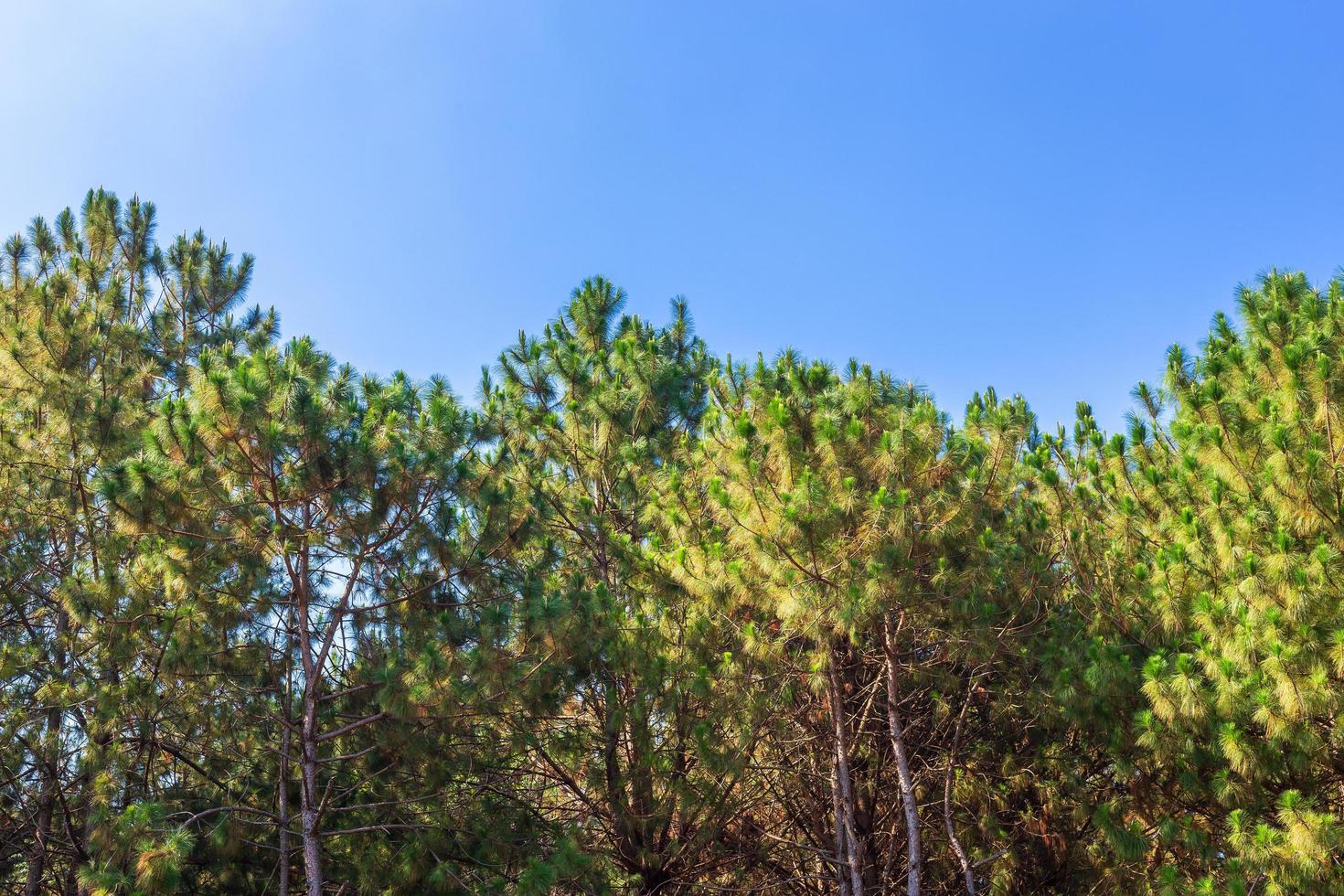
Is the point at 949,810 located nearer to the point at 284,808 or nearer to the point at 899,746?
the point at 899,746

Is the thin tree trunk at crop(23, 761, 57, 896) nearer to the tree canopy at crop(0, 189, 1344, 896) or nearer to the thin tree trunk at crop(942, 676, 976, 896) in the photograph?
the tree canopy at crop(0, 189, 1344, 896)

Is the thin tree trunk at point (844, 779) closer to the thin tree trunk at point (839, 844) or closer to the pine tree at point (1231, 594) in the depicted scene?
the thin tree trunk at point (839, 844)

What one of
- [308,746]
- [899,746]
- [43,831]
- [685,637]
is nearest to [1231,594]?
[899,746]

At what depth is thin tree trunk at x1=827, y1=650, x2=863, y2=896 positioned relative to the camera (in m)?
7.52

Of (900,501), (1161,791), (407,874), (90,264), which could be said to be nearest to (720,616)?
(900,501)

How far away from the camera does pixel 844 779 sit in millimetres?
7637

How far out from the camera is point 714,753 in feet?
24.6

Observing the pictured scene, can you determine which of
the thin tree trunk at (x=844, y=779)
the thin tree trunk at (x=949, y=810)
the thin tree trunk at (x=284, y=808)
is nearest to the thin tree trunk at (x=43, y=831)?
the thin tree trunk at (x=284, y=808)

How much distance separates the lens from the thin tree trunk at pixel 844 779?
752cm

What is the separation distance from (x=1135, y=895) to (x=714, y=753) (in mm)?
3889

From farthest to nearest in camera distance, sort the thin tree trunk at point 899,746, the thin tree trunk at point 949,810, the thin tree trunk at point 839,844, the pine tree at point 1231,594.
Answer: the thin tree trunk at point 839,844, the thin tree trunk at point 949,810, the thin tree trunk at point 899,746, the pine tree at point 1231,594

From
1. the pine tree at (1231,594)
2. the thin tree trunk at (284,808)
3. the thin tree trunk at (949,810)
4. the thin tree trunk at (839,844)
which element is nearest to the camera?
the pine tree at (1231,594)

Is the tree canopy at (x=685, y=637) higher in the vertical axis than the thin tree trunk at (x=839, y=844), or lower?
higher

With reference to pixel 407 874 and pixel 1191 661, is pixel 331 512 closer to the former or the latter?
pixel 407 874
